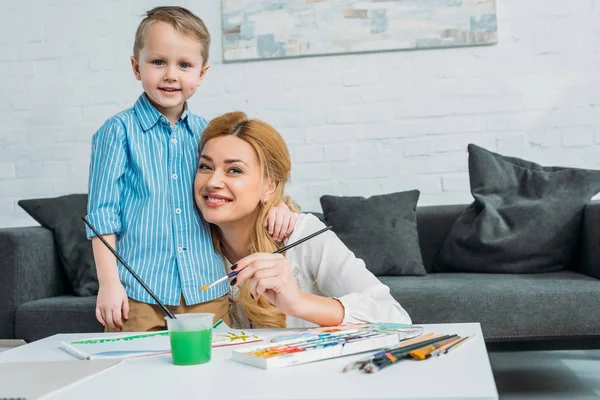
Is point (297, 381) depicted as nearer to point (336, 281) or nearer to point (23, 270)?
point (336, 281)

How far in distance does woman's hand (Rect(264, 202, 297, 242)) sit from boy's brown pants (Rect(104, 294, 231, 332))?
0.21 meters

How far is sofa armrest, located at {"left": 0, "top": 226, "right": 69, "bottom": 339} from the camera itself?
2764 millimetres

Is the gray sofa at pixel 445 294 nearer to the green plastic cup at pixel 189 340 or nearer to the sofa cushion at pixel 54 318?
the sofa cushion at pixel 54 318

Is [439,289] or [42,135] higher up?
[42,135]

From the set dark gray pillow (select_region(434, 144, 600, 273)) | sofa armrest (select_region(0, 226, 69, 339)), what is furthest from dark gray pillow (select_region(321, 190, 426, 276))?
sofa armrest (select_region(0, 226, 69, 339))

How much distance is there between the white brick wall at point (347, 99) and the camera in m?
3.44

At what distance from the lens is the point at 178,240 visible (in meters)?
1.76

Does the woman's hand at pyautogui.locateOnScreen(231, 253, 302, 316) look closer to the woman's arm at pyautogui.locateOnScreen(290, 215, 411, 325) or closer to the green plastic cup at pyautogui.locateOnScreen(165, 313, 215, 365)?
the woman's arm at pyautogui.locateOnScreen(290, 215, 411, 325)

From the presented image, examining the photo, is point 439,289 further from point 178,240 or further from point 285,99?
point 285,99

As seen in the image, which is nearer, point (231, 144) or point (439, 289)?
point (231, 144)

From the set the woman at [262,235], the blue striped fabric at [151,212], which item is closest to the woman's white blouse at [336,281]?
the woman at [262,235]

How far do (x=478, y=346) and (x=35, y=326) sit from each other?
2029 millimetres

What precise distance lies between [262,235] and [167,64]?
1.51ft

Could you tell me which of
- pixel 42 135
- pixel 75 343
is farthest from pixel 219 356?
pixel 42 135
